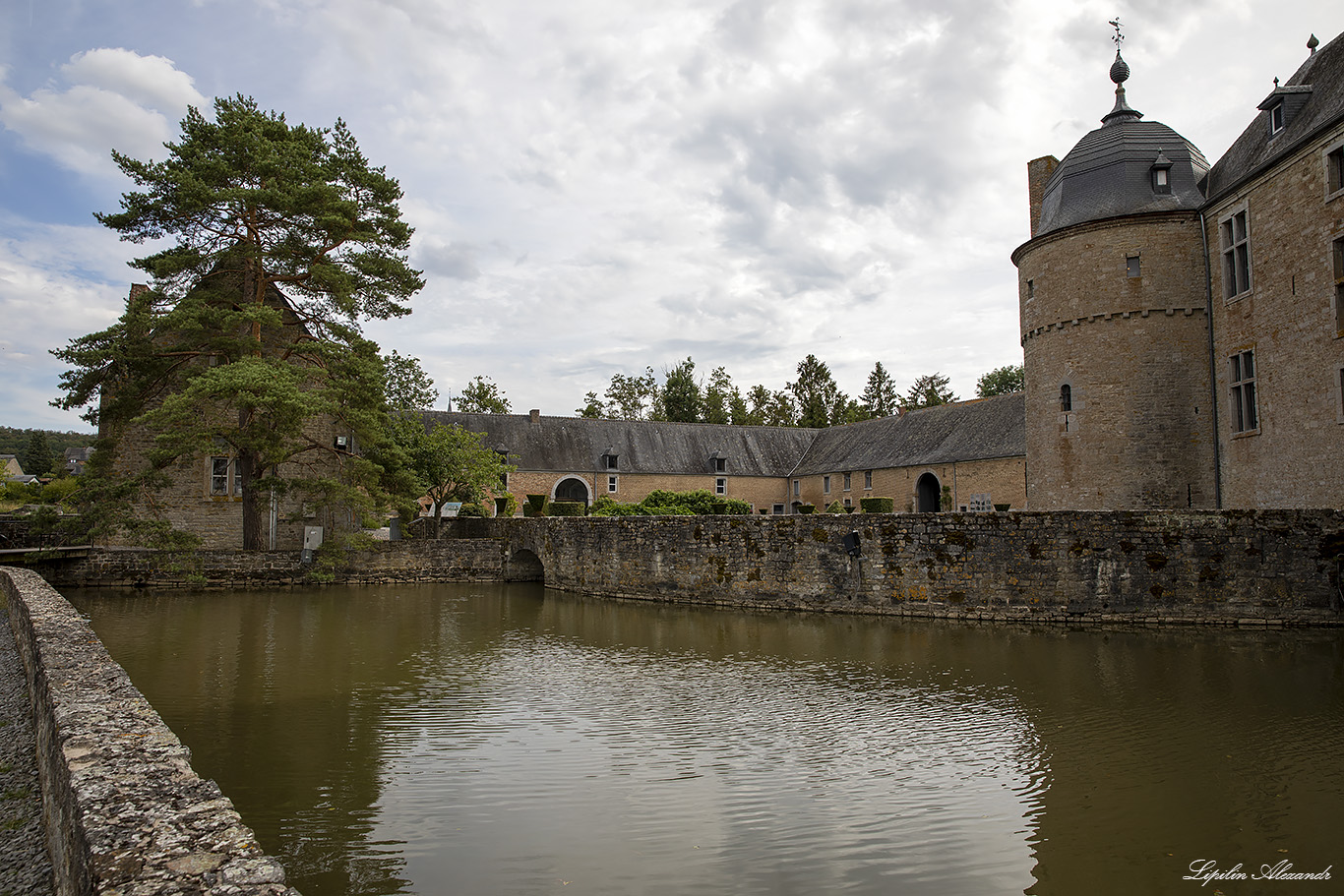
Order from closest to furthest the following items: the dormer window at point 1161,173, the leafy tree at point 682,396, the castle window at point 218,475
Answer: the dormer window at point 1161,173 < the castle window at point 218,475 < the leafy tree at point 682,396

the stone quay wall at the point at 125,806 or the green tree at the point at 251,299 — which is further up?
the green tree at the point at 251,299

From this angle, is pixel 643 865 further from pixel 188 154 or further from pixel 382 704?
pixel 188 154

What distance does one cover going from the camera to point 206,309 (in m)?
18.5

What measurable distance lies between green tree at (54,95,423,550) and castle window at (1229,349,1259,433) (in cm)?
1883

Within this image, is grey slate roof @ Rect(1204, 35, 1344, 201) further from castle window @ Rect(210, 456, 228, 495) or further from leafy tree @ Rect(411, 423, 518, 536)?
castle window @ Rect(210, 456, 228, 495)

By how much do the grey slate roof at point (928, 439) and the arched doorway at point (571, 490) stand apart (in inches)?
423

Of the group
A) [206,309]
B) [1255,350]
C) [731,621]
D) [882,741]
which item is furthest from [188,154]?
[1255,350]

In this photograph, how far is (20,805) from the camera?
4.82m

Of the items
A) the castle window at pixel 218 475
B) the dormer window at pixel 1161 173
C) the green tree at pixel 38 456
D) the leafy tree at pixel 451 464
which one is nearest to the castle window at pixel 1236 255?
the dormer window at pixel 1161 173

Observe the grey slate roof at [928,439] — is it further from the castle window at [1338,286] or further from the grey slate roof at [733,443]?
the castle window at [1338,286]

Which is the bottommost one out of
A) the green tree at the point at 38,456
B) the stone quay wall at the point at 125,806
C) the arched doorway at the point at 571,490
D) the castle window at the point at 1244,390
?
the stone quay wall at the point at 125,806

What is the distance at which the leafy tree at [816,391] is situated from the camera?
54.1 metres

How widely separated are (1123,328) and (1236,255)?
2.31 metres

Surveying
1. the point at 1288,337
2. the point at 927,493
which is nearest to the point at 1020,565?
the point at 1288,337
